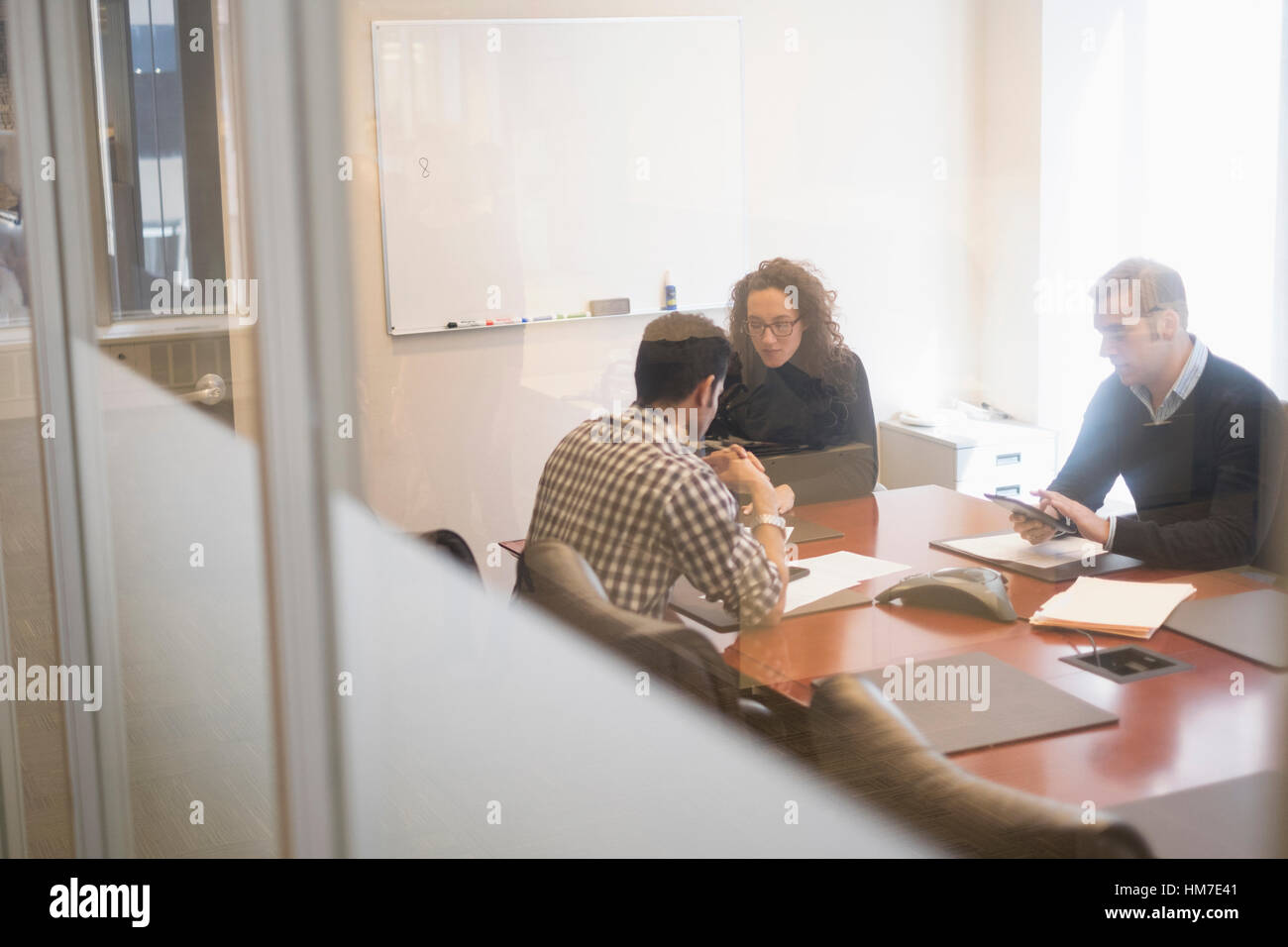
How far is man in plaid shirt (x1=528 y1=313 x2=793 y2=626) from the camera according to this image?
2.62ft

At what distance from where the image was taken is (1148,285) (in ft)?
1.74

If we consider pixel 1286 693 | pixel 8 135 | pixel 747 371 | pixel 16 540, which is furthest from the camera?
pixel 16 540

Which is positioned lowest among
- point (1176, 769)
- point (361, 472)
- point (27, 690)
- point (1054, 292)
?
point (27, 690)

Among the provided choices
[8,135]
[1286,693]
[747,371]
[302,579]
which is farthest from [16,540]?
[1286,693]

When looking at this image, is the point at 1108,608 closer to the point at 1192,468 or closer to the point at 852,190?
the point at 1192,468

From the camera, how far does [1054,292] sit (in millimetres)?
562

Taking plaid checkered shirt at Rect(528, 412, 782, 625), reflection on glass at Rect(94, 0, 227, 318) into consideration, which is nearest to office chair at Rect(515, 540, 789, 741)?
plaid checkered shirt at Rect(528, 412, 782, 625)

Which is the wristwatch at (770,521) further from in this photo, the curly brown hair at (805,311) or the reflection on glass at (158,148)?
the reflection on glass at (158,148)

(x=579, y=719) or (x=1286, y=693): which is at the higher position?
(x=1286, y=693)

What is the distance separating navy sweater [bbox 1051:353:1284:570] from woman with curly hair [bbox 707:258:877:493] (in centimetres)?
15

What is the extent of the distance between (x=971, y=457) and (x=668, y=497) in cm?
29

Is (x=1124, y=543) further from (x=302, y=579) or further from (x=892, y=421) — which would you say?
(x=302, y=579)

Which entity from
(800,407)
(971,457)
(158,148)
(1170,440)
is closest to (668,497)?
(800,407)

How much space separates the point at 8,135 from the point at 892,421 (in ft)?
5.59
